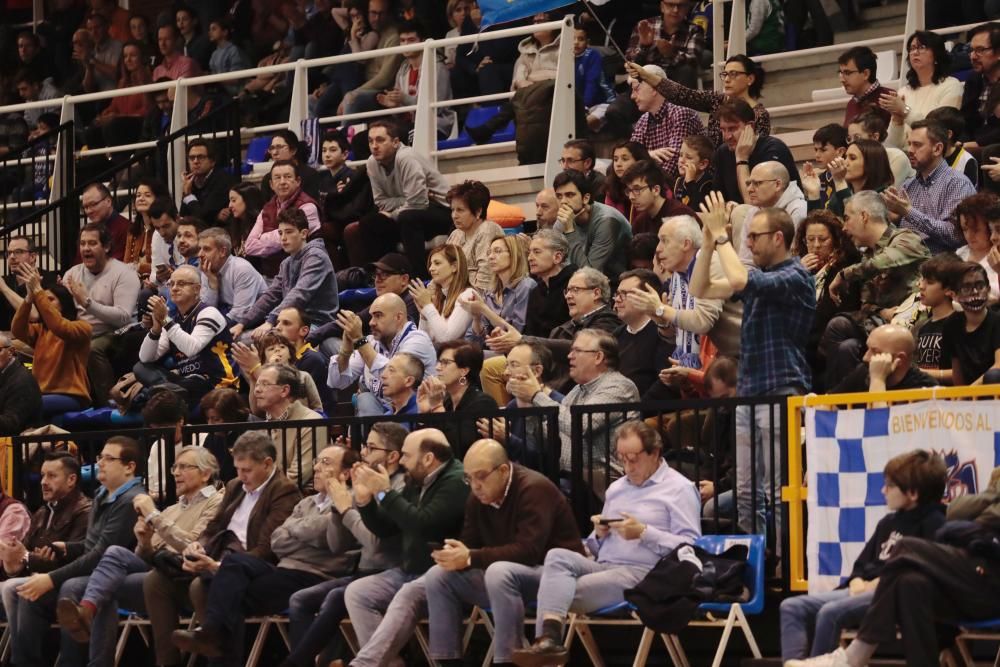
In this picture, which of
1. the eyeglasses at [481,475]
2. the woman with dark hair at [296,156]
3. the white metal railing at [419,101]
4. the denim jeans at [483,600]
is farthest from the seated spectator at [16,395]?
the eyeglasses at [481,475]

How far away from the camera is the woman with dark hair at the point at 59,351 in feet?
48.0

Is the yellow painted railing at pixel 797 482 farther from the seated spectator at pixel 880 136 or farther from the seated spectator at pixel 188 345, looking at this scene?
the seated spectator at pixel 188 345

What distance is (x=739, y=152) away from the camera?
13.1m

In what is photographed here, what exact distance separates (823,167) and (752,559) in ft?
13.7

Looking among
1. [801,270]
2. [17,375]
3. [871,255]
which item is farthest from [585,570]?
[17,375]

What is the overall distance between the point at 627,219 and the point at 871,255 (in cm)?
257

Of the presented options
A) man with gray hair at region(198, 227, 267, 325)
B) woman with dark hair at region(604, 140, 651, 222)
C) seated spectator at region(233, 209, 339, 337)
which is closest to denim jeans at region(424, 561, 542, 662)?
woman with dark hair at region(604, 140, 651, 222)

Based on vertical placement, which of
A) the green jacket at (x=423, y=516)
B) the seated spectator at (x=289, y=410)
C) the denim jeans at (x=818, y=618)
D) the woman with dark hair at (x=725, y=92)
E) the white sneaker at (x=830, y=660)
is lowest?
the white sneaker at (x=830, y=660)

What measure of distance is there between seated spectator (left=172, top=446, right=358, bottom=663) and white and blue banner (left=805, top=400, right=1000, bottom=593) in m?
2.63

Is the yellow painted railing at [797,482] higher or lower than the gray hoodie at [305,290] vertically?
lower

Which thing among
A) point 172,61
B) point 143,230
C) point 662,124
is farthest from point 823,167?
point 172,61

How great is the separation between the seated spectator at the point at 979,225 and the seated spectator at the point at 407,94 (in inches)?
258

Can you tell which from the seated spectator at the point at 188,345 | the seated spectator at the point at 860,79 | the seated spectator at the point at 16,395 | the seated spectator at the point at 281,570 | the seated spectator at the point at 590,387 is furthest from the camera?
the seated spectator at the point at 188,345

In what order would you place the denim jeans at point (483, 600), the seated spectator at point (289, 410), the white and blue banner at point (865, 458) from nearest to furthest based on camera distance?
the white and blue banner at point (865, 458) < the denim jeans at point (483, 600) < the seated spectator at point (289, 410)
